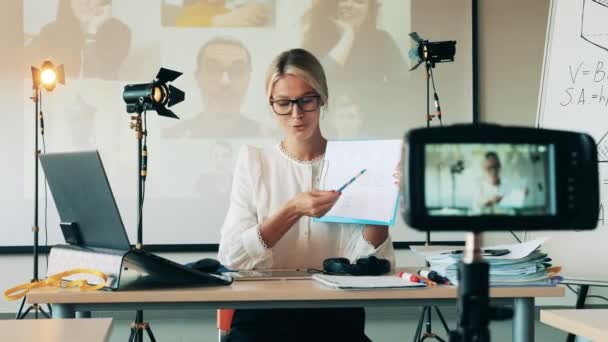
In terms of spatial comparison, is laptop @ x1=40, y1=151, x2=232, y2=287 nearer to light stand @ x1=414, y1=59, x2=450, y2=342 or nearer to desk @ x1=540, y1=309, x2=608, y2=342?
desk @ x1=540, y1=309, x2=608, y2=342

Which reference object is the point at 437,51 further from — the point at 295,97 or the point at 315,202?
the point at 315,202

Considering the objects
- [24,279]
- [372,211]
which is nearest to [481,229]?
[372,211]

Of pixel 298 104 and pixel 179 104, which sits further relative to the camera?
pixel 179 104

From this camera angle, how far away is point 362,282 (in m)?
Answer: 1.68

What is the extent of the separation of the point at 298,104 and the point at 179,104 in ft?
7.27

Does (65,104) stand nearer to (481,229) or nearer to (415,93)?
(415,93)

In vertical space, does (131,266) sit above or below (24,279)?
above

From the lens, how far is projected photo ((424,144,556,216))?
581 millimetres

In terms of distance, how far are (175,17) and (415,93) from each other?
1457 millimetres

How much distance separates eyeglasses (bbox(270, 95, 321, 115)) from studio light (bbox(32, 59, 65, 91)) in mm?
2103

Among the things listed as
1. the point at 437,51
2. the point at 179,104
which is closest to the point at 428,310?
the point at 437,51

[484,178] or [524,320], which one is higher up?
[484,178]

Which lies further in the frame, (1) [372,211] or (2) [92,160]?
(1) [372,211]

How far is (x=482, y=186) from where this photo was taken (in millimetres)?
585
